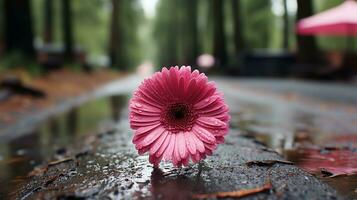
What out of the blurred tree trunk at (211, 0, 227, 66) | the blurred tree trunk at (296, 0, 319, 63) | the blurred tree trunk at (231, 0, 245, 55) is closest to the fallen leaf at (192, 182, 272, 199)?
the blurred tree trunk at (296, 0, 319, 63)

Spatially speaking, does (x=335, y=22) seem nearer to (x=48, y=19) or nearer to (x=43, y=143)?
(x=43, y=143)

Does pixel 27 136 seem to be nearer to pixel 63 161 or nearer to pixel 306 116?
pixel 63 161

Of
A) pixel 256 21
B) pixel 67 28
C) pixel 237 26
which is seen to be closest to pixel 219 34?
pixel 237 26

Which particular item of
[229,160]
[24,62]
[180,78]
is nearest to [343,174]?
[229,160]

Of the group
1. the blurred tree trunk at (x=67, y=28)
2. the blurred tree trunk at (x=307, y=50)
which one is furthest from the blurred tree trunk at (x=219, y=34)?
the blurred tree trunk at (x=67, y=28)

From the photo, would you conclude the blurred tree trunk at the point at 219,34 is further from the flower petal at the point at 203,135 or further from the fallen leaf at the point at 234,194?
the fallen leaf at the point at 234,194
